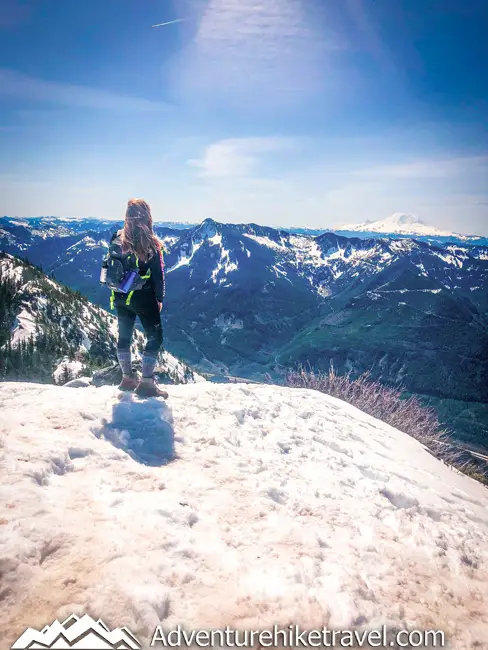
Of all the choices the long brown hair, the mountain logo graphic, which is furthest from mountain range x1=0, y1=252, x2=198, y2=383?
the mountain logo graphic

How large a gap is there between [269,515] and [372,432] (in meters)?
6.55

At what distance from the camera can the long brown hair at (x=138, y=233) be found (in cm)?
760

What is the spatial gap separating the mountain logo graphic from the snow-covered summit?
0.13m

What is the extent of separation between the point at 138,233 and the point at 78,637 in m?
6.77

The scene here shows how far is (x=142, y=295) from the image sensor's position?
316 inches

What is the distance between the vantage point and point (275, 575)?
3.90 m

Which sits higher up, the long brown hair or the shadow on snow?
the long brown hair

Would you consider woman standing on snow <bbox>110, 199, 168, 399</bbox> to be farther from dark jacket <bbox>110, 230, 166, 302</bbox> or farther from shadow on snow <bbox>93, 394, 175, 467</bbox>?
shadow on snow <bbox>93, 394, 175, 467</bbox>

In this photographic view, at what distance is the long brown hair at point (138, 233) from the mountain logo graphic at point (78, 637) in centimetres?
630

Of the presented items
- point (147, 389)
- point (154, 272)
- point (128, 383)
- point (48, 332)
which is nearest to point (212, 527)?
point (147, 389)

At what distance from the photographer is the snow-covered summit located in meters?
3.31

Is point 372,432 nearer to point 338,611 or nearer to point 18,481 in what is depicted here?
point 338,611

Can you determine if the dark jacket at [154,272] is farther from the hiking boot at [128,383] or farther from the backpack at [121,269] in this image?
the hiking boot at [128,383]

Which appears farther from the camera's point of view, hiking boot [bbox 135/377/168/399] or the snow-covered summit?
hiking boot [bbox 135/377/168/399]
